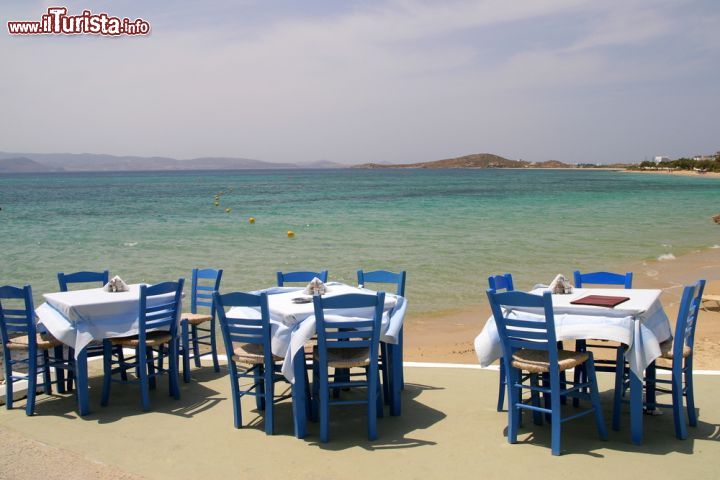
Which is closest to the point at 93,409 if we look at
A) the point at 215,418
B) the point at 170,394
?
the point at 170,394

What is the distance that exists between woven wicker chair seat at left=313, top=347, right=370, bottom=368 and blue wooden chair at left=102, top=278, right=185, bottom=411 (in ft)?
5.52

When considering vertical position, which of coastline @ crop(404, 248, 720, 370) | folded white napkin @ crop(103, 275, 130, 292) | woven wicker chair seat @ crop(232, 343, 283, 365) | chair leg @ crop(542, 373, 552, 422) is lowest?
coastline @ crop(404, 248, 720, 370)

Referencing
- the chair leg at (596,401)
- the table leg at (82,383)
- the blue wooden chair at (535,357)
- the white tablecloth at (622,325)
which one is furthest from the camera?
the table leg at (82,383)

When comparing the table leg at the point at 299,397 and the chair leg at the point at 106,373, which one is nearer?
the table leg at the point at 299,397

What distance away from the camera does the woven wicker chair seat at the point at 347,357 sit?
5.01 meters

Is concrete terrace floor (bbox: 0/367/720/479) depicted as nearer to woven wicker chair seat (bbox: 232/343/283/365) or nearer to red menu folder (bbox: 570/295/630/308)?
woven wicker chair seat (bbox: 232/343/283/365)

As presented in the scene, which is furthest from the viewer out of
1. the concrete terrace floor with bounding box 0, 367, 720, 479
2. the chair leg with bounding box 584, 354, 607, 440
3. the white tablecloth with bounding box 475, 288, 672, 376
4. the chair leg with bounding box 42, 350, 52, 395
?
the chair leg with bounding box 42, 350, 52, 395

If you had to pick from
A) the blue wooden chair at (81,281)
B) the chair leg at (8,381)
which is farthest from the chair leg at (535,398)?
the chair leg at (8,381)

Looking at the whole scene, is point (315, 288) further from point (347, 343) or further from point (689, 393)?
point (689, 393)

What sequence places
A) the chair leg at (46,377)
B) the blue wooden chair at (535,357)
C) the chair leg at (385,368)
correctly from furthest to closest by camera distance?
the chair leg at (46,377) < the chair leg at (385,368) < the blue wooden chair at (535,357)

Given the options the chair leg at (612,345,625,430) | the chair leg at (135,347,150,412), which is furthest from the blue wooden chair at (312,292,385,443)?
the chair leg at (612,345,625,430)

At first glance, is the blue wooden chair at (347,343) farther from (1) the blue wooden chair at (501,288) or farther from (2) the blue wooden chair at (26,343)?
(2) the blue wooden chair at (26,343)

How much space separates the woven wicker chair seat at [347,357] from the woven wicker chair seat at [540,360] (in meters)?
1.15

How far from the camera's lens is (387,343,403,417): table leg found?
18.4 feet
